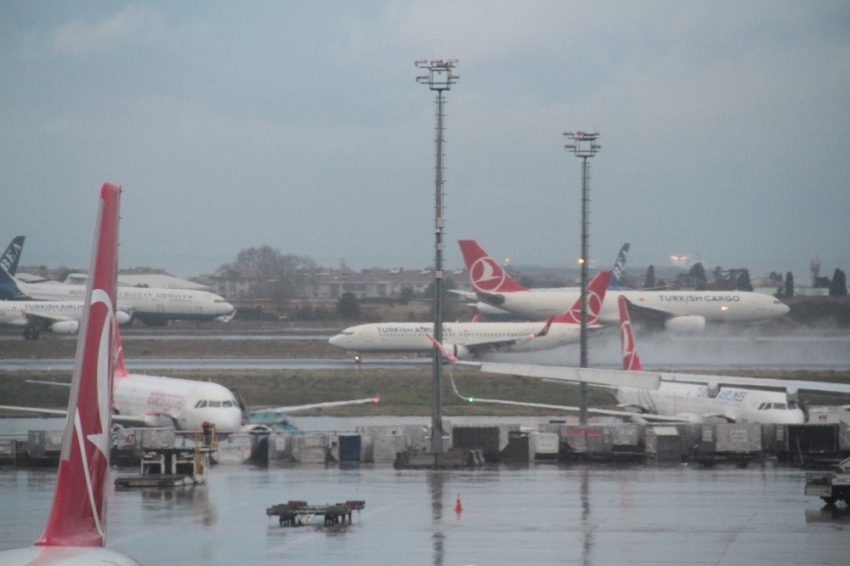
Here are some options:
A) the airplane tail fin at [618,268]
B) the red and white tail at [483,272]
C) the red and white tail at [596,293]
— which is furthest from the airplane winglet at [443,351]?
the airplane tail fin at [618,268]

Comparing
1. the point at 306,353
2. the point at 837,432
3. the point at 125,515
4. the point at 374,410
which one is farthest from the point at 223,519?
the point at 306,353

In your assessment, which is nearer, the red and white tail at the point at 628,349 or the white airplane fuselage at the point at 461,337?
the red and white tail at the point at 628,349

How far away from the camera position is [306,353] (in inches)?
3132

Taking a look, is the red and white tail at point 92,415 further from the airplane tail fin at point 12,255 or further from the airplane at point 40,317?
the airplane tail fin at point 12,255

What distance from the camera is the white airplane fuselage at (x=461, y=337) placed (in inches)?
2815

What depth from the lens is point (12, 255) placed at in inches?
4161

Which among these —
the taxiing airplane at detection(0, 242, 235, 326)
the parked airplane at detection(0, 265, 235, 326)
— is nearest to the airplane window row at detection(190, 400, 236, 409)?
the taxiing airplane at detection(0, 242, 235, 326)

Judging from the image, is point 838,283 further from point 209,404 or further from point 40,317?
point 209,404

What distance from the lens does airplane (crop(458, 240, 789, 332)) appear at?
273 ft

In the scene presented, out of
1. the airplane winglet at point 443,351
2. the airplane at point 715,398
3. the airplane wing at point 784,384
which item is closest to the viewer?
the airplane winglet at point 443,351

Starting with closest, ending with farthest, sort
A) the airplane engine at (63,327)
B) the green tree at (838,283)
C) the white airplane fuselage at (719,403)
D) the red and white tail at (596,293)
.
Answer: the white airplane fuselage at (719,403) < the red and white tail at (596,293) < the airplane engine at (63,327) < the green tree at (838,283)

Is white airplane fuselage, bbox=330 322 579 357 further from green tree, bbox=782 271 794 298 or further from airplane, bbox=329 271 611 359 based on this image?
green tree, bbox=782 271 794 298

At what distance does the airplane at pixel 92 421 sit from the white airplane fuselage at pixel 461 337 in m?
59.1

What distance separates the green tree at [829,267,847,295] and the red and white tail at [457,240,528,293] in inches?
1369
